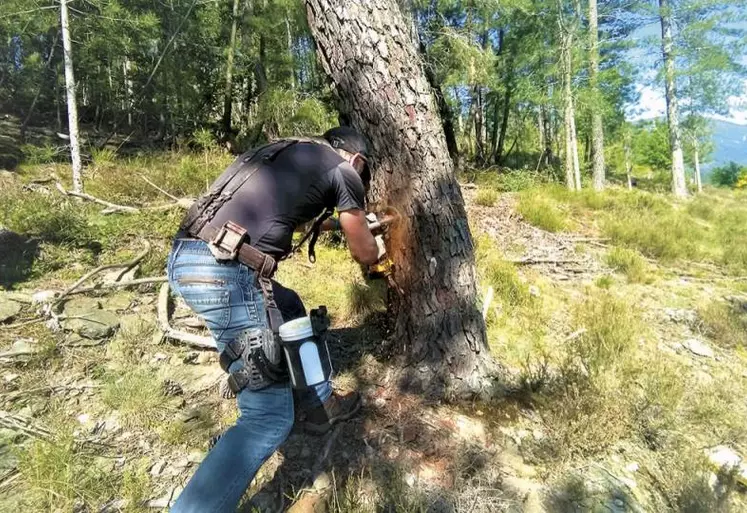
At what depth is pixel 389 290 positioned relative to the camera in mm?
2768

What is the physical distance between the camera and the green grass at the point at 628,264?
4.67 m

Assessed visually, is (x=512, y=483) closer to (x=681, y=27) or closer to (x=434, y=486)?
(x=434, y=486)

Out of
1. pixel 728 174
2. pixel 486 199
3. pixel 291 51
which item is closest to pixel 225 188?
pixel 486 199

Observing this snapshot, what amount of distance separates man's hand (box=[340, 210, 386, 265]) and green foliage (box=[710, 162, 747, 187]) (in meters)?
50.5

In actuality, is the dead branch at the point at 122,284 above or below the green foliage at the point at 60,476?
above

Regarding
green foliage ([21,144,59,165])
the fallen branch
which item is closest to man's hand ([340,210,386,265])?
the fallen branch

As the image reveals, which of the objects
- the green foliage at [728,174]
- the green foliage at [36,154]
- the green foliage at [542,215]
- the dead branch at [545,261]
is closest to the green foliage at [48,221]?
the green foliage at [36,154]

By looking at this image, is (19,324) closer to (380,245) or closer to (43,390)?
(43,390)

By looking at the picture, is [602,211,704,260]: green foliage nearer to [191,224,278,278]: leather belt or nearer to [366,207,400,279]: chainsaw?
[366,207,400,279]: chainsaw

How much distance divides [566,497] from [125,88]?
17542 mm

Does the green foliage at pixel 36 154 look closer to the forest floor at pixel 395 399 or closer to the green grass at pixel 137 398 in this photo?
the forest floor at pixel 395 399

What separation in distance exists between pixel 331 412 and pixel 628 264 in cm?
419

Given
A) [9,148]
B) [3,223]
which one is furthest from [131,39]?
[3,223]

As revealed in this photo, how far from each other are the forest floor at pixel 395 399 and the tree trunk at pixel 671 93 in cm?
1153
